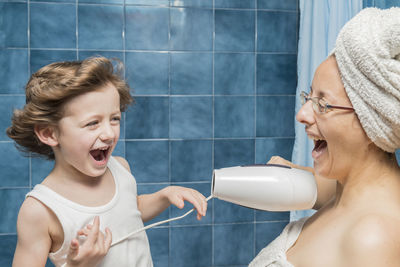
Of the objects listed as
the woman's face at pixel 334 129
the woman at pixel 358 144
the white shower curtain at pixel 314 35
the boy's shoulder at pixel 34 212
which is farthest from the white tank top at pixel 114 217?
the white shower curtain at pixel 314 35

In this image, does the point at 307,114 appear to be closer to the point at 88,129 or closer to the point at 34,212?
the point at 88,129

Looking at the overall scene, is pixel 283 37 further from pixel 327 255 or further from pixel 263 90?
pixel 327 255

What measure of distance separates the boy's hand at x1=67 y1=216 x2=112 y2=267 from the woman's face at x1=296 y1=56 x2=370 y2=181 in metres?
0.54

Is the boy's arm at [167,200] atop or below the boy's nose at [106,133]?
below

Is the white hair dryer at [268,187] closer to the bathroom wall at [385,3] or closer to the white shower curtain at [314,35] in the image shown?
the bathroom wall at [385,3]

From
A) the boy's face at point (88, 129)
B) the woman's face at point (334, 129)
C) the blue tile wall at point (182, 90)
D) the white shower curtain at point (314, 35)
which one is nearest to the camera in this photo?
the woman's face at point (334, 129)

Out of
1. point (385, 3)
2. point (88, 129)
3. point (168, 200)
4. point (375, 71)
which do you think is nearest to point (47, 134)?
point (88, 129)

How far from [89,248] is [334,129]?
605mm

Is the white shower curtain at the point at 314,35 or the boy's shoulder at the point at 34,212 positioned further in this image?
the white shower curtain at the point at 314,35

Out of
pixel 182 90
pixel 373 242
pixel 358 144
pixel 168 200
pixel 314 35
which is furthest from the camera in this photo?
pixel 182 90

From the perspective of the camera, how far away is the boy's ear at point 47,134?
1.07 m

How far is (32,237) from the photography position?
99 cm

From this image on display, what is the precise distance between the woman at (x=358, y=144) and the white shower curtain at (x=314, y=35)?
100 cm

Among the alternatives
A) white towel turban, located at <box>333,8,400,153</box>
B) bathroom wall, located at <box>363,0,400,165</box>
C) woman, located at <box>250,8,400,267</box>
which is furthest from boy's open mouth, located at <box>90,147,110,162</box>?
bathroom wall, located at <box>363,0,400,165</box>
